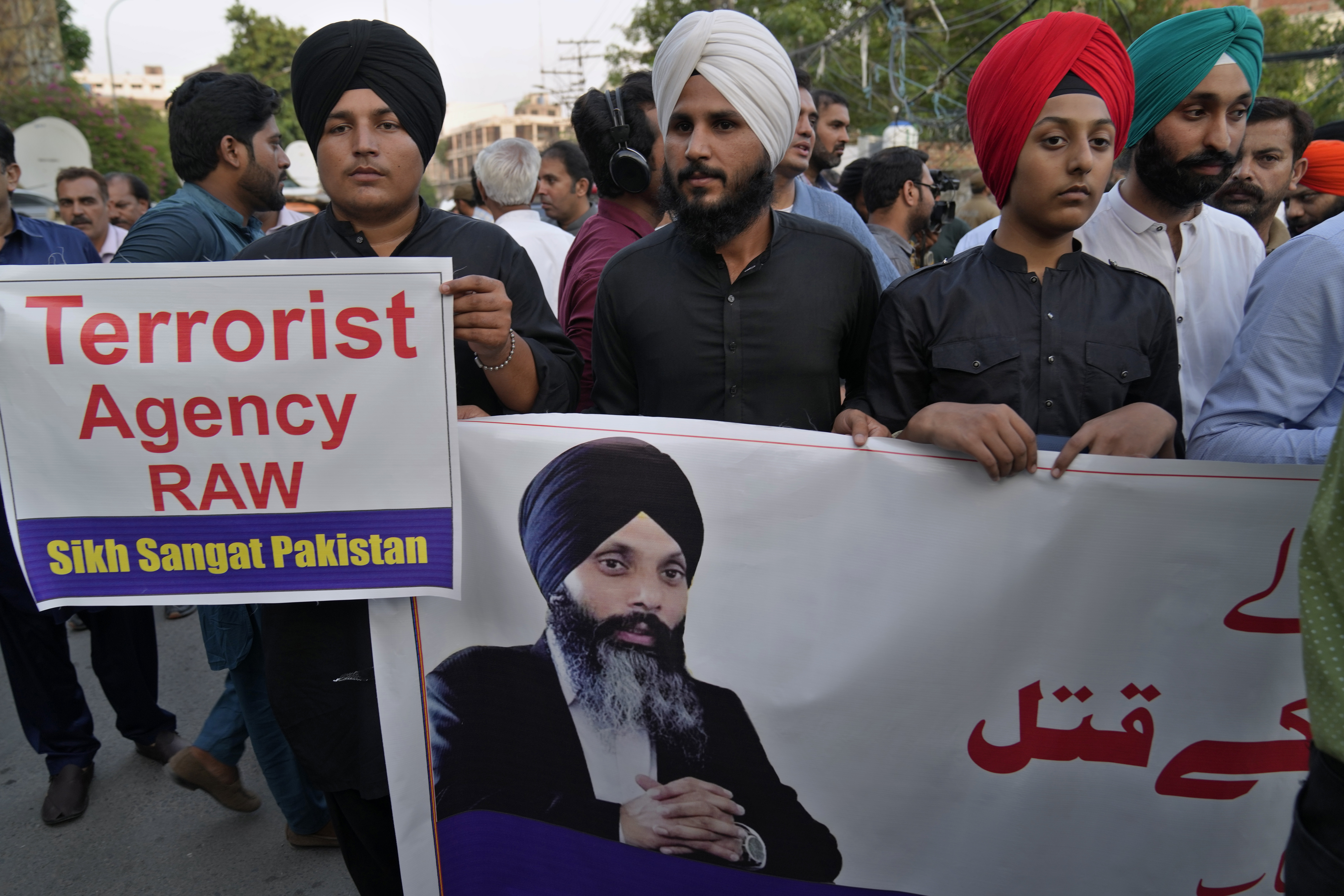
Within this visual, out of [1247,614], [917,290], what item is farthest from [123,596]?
[1247,614]

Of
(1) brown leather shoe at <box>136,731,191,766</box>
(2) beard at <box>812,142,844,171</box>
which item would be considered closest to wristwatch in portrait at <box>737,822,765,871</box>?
(1) brown leather shoe at <box>136,731,191,766</box>

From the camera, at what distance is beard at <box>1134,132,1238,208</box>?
7.70ft

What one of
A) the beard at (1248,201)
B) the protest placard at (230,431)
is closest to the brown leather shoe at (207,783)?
the protest placard at (230,431)

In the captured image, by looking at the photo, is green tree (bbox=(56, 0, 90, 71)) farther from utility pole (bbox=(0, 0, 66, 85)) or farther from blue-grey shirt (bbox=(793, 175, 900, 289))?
blue-grey shirt (bbox=(793, 175, 900, 289))

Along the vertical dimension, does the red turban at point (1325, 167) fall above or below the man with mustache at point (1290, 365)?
above

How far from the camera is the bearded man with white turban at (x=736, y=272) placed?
6.85 ft

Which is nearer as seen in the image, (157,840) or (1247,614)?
(1247,614)

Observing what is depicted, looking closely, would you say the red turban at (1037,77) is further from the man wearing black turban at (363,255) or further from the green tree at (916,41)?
the green tree at (916,41)

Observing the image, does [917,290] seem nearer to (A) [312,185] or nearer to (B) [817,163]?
(B) [817,163]

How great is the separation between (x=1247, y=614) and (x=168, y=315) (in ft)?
7.17

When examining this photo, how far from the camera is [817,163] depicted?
17.3 feet

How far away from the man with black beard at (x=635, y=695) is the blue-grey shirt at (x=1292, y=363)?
1.11 meters

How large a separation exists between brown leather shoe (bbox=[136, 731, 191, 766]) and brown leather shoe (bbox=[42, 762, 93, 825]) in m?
0.24

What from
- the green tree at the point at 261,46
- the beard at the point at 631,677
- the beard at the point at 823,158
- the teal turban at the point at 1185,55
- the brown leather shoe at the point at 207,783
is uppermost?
the green tree at the point at 261,46
